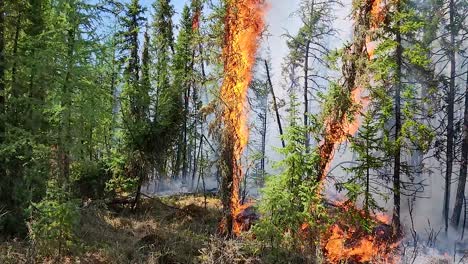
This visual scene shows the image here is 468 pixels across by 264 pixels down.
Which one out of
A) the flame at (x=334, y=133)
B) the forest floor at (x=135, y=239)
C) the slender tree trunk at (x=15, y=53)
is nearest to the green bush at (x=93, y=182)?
the forest floor at (x=135, y=239)

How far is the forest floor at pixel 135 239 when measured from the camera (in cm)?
920

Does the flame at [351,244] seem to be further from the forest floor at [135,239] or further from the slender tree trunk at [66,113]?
the slender tree trunk at [66,113]

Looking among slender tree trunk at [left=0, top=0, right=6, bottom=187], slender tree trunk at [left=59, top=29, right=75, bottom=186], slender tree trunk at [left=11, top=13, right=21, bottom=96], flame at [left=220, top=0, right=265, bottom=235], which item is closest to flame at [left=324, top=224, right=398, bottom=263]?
flame at [left=220, top=0, right=265, bottom=235]

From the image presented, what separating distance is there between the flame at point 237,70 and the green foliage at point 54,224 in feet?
16.2

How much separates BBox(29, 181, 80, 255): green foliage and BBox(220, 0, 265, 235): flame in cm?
493

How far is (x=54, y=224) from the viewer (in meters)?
8.70

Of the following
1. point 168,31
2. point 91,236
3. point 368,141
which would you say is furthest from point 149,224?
point 168,31

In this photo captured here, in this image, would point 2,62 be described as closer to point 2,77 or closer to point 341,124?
point 2,77

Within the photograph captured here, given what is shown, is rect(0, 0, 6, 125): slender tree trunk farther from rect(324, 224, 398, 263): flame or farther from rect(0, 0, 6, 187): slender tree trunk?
rect(324, 224, 398, 263): flame

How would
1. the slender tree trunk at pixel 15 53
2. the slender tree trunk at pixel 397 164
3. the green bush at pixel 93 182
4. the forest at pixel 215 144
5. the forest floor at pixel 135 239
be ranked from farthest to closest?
the green bush at pixel 93 182 < the slender tree trunk at pixel 397 164 < the slender tree trunk at pixel 15 53 < the forest at pixel 215 144 < the forest floor at pixel 135 239

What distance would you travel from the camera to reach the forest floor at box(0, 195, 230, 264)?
9.20 meters

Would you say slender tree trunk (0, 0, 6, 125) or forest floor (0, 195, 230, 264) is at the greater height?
slender tree trunk (0, 0, 6, 125)

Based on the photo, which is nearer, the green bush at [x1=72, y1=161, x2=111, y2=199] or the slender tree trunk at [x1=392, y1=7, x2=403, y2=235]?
the slender tree trunk at [x1=392, y1=7, x2=403, y2=235]

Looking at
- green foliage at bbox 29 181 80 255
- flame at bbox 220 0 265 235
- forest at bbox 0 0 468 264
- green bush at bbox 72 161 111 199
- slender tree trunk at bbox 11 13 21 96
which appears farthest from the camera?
green bush at bbox 72 161 111 199
